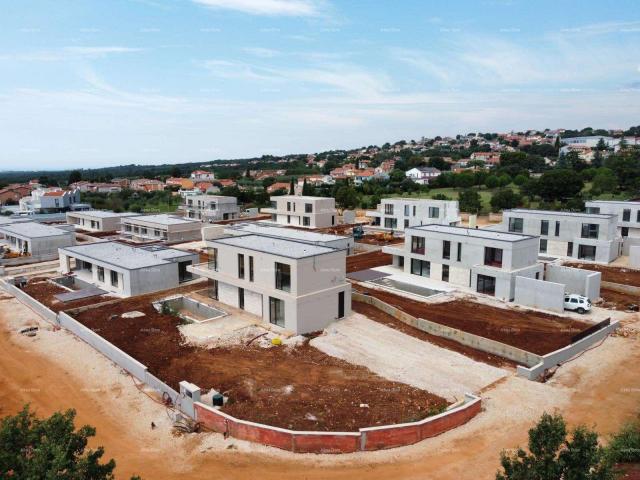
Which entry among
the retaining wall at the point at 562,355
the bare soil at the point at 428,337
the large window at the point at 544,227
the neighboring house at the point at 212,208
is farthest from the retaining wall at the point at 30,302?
the large window at the point at 544,227

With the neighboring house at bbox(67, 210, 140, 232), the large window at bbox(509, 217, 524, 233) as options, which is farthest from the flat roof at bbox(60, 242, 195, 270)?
the large window at bbox(509, 217, 524, 233)

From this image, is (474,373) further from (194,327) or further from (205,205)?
(205,205)

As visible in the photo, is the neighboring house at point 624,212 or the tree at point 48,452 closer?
the tree at point 48,452

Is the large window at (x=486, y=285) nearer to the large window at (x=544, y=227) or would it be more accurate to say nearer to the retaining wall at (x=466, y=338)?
the retaining wall at (x=466, y=338)

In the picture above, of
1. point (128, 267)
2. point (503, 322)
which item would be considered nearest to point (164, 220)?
point (128, 267)

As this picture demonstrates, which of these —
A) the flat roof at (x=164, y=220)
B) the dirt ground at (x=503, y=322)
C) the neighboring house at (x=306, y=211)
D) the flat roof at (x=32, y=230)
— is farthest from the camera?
the neighboring house at (x=306, y=211)

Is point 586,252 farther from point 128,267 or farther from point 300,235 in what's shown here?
point 128,267
